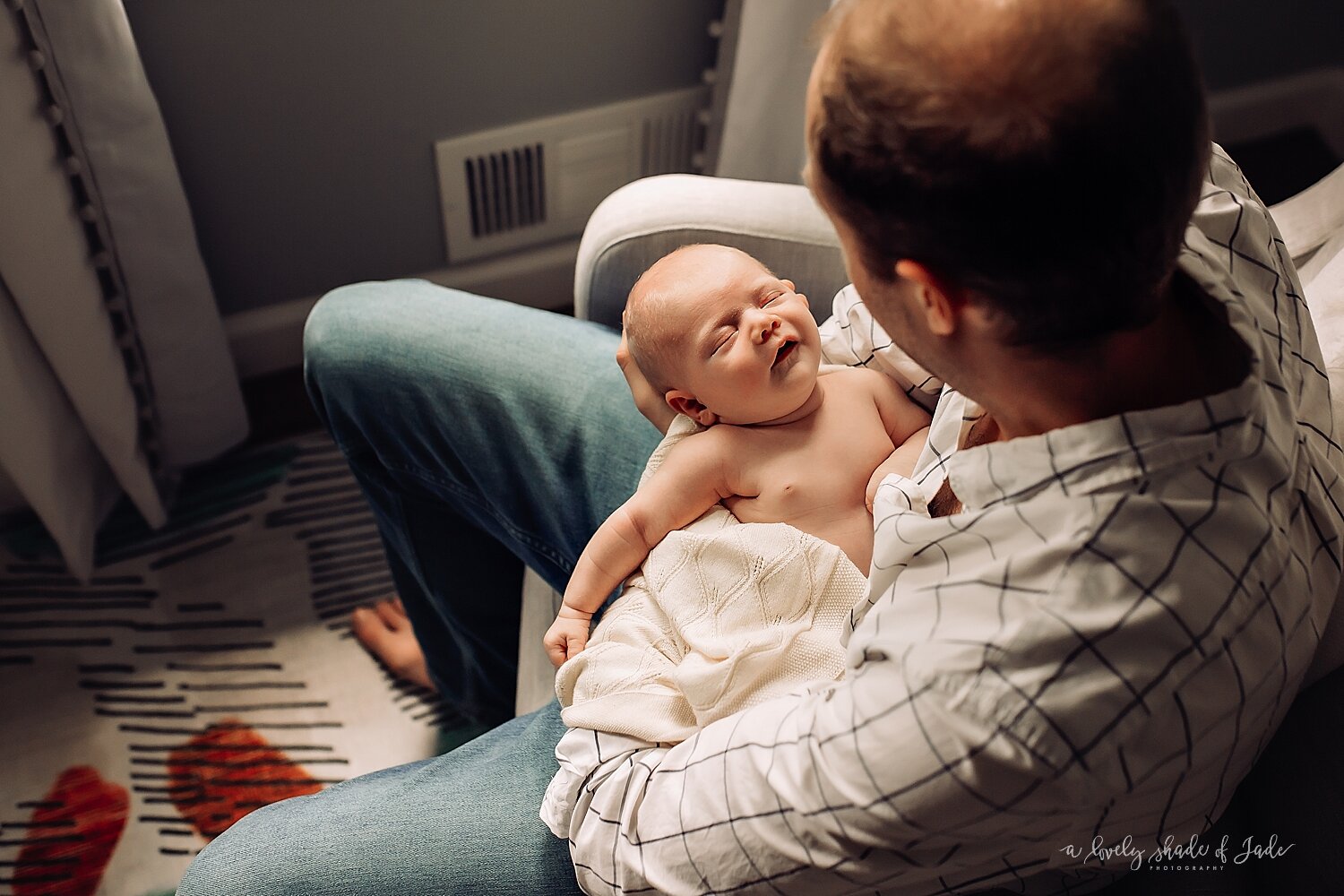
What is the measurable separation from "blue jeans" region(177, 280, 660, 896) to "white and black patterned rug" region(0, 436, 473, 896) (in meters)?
0.24

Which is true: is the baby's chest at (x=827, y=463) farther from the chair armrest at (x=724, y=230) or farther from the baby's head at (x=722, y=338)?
the chair armrest at (x=724, y=230)

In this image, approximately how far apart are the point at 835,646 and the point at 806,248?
1.38ft

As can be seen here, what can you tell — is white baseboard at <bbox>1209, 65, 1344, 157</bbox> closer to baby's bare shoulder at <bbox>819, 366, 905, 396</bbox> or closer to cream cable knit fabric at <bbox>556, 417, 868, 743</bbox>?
baby's bare shoulder at <bbox>819, 366, 905, 396</bbox>

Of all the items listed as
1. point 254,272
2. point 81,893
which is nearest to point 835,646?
point 81,893

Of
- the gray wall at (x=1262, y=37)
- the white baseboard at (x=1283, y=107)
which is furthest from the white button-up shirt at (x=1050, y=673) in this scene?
the white baseboard at (x=1283, y=107)

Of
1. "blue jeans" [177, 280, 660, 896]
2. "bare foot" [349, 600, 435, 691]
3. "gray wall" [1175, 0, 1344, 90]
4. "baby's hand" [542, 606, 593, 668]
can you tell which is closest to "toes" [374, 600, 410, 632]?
"bare foot" [349, 600, 435, 691]

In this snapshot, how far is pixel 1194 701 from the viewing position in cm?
59

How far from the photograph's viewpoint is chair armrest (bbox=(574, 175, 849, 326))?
1.06 meters

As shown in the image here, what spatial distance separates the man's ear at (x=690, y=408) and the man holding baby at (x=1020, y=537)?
22 centimetres

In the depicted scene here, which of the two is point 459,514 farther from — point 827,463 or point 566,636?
point 827,463

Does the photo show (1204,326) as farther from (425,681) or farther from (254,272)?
(254,272)

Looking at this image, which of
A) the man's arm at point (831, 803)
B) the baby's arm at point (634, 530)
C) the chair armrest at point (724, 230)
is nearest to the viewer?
the man's arm at point (831, 803)

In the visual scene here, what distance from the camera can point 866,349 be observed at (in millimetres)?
992

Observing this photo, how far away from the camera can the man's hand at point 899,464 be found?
3.01 ft
